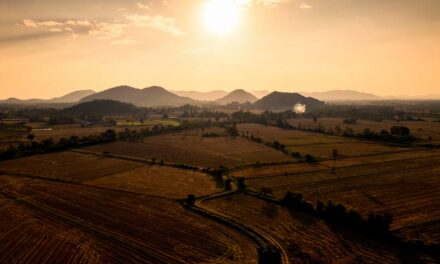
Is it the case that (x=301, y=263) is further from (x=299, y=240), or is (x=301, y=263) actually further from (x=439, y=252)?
(x=439, y=252)

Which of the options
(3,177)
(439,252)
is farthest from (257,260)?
(3,177)

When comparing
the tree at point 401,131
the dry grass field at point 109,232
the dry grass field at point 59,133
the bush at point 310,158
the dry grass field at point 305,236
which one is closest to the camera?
the dry grass field at point 305,236

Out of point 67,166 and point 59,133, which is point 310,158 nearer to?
point 67,166

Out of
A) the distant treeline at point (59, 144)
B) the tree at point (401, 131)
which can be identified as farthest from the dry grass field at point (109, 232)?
the tree at point (401, 131)

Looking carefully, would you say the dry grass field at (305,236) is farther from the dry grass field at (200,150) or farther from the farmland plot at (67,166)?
the farmland plot at (67,166)

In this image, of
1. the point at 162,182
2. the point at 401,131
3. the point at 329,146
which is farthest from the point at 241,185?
the point at 401,131

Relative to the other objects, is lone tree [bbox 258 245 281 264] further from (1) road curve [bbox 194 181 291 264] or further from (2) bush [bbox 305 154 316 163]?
(2) bush [bbox 305 154 316 163]
